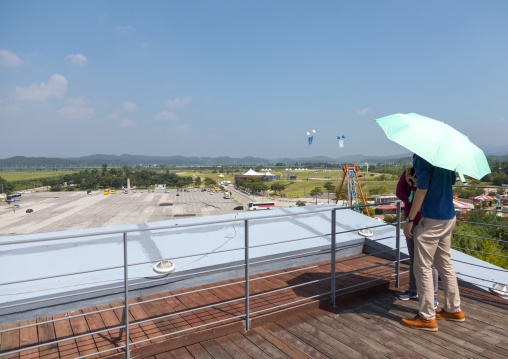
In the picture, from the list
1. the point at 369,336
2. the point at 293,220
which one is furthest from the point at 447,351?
the point at 293,220

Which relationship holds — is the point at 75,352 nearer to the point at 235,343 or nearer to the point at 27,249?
the point at 235,343

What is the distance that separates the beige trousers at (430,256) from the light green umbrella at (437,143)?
43cm

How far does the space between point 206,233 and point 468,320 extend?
11.2ft

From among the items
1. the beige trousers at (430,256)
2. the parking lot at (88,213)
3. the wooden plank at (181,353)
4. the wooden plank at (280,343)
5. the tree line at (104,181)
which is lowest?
the parking lot at (88,213)

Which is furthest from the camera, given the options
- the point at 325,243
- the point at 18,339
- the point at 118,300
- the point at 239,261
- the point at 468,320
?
the point at 325,243

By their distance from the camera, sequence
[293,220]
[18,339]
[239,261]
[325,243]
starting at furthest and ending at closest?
[293,220] < [325,243] < [239,261] < [18,339]

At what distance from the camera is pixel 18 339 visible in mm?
2393

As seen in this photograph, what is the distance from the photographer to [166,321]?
262 centimetres

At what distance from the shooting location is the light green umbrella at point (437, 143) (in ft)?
7.61

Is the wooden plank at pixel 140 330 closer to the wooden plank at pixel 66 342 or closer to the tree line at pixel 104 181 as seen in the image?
the wooden plank at pixel 66 342

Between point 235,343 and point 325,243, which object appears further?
point 325,243

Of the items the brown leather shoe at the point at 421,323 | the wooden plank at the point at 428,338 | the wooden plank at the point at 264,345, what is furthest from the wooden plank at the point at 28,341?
the brown leather shoe at the point at 421,323

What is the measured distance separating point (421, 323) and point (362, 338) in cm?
55

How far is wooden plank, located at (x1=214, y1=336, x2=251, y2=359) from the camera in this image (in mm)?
2236
